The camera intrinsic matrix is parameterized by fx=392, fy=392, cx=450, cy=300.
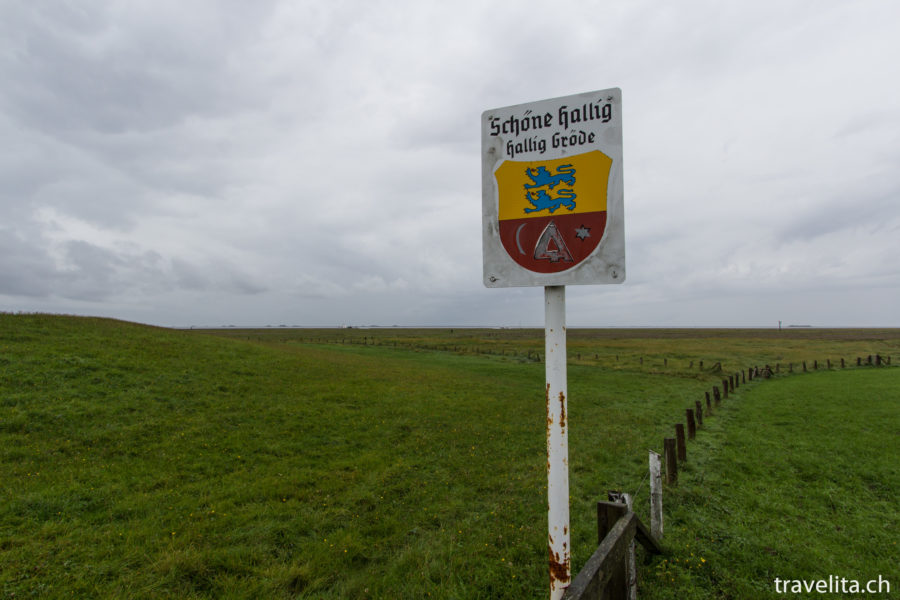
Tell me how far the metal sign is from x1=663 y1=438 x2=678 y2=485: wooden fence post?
22.7ft

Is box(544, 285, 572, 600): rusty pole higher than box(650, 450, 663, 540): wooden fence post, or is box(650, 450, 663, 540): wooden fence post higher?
box(544, 285, 572, 600): rusty pole

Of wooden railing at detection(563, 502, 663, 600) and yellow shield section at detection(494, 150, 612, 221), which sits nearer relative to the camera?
wooden railing at detection(563, 502, 663, 600)

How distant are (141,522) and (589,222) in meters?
8.45

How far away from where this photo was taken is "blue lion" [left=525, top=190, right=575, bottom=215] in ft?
9.14

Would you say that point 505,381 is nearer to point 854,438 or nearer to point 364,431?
point 364,431

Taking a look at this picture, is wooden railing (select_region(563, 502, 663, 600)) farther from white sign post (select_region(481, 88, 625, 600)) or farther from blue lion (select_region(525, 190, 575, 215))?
blue lion (select_region(525, 190, 575, 215))

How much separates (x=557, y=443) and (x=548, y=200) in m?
1.73

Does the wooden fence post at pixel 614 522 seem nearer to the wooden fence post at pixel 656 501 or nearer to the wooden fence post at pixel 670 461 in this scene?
the wooden fence post at pixel 656 501

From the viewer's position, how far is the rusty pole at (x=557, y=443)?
2704 mm

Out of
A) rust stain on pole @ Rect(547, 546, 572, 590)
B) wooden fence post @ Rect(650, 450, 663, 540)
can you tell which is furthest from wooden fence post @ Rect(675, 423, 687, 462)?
rust stain on pole @ Rect(547, 546, 572, 590)

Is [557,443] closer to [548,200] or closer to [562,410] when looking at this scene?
[562,410]

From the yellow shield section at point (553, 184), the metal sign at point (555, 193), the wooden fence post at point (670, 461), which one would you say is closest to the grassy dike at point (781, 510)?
the wooden fence post at point (670, 461)

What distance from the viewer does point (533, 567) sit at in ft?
17.7

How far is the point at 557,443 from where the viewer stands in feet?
9.08
